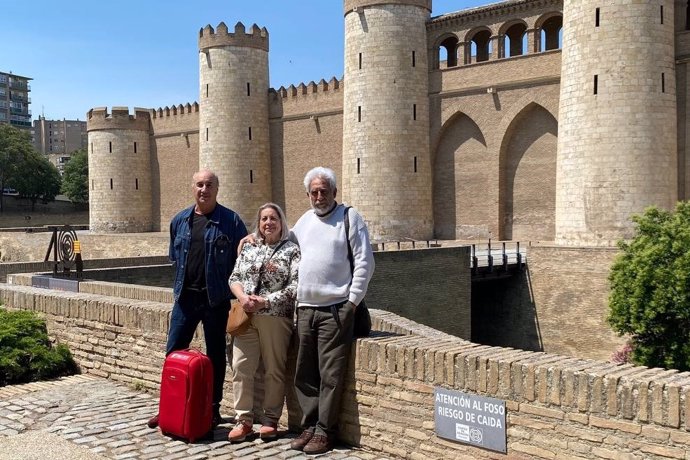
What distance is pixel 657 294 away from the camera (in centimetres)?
1486

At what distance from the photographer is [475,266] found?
63.6 feet

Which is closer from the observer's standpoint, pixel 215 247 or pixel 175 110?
pixel 215 247

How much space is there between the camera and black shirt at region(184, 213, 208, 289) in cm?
523

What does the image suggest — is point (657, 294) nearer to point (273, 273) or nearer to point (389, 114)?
point (273, 273)

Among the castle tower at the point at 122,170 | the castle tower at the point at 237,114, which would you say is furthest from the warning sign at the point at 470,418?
the castle tower at the point at 122,170

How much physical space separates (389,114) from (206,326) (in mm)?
20359

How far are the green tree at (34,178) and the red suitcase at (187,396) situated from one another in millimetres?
55922

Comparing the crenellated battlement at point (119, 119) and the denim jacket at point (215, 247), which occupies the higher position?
the crenellated battlement at point (119, 119)

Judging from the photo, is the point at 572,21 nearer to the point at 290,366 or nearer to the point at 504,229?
the point at 504,229

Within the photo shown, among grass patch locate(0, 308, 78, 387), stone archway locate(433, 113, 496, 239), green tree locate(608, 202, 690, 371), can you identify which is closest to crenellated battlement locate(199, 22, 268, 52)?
stone archway locate(433, 113, 496, 239)

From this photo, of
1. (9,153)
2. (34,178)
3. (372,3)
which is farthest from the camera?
(34,178)

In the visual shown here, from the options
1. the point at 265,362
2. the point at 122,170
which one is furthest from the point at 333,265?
the point at 122,170

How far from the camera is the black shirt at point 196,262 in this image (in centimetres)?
523

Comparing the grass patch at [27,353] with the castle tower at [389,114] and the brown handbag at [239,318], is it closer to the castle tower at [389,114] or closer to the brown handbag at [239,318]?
the brown handbag at [239,318]
